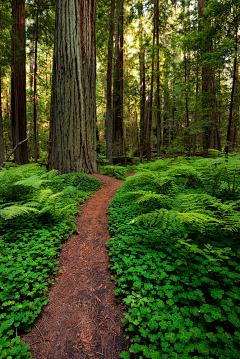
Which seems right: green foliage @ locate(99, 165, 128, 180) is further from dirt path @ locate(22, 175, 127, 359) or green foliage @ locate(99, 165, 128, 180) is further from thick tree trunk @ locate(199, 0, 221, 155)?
dirt path @ locate(22, 175, 127, 359)

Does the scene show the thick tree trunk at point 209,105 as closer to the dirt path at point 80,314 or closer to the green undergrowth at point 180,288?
the green undergrowth at point 180,288

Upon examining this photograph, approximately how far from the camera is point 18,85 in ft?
30.2

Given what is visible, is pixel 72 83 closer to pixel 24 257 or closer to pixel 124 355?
pixel 24 257

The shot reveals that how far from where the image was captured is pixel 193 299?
172 centimetres

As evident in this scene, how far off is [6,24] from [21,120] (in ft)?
13.1

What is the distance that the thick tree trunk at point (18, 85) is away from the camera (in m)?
8.49

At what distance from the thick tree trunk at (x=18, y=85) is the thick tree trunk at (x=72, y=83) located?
3.92 meters

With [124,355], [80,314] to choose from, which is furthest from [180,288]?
[80,314]

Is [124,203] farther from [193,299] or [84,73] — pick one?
[84,73]

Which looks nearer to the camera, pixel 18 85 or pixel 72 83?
pixel 72 83

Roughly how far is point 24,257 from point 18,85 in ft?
32.8

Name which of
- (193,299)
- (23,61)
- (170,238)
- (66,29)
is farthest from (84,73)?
(193,299)

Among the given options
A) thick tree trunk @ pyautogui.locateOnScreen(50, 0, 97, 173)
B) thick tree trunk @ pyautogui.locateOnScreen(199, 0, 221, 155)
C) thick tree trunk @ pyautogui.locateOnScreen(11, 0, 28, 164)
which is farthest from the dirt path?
thick tree trunk @ pyautogui.locateOnScreen(11, 0, 28, 164)

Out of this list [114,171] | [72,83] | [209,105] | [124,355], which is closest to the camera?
[124,355]
